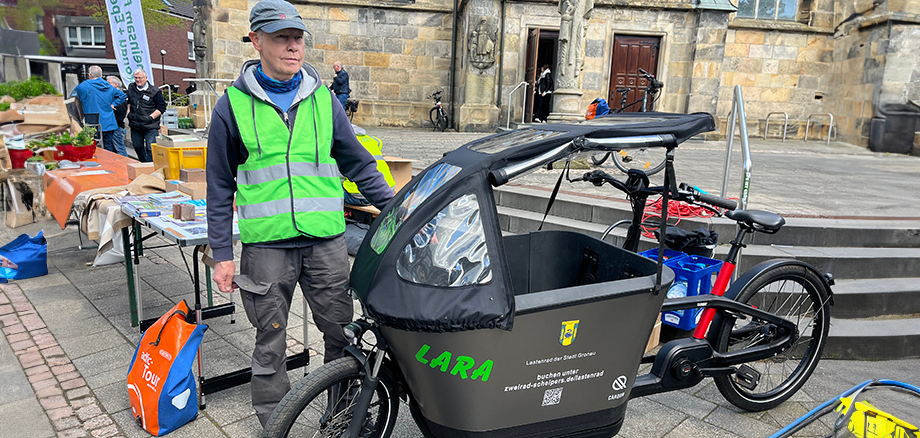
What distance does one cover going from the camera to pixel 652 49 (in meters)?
16.6

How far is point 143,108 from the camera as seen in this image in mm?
9898

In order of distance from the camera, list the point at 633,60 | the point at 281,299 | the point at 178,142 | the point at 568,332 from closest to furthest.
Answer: the point at 568,332 < the point at 281,299 < the point at 178,142 < the point at 633,60

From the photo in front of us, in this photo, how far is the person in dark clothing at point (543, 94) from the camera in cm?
1630

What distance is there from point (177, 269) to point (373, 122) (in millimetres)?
12631

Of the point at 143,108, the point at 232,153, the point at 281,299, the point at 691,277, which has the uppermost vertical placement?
the point at 232,153

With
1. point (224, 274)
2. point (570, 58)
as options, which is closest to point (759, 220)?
point (224, 274)

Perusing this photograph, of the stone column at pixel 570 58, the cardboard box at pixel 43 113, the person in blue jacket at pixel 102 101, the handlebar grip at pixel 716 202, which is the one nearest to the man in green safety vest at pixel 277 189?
the handlebar grip at pixel 716 202

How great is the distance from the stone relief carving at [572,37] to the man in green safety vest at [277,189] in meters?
7.95

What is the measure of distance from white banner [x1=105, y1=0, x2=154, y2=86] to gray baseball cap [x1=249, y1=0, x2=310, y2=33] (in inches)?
449

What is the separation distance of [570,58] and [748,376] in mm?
7751

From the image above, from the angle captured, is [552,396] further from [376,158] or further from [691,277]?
[376,158]

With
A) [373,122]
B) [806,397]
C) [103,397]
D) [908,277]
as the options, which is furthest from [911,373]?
[373,122]

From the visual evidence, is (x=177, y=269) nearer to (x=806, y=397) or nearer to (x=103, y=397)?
(x=103, y=397)

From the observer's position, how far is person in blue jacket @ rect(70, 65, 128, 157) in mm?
9875
